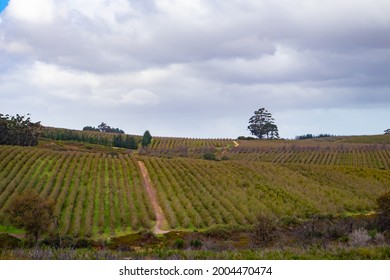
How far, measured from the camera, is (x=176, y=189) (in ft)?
152

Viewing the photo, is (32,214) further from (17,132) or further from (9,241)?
(17,132)

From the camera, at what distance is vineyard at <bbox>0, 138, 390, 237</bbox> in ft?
124

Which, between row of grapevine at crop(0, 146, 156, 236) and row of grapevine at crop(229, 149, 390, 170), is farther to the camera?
row of grapevine at crop(229, 149, 390, 170)

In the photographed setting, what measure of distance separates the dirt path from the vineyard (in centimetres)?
39

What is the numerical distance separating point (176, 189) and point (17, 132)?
169ft

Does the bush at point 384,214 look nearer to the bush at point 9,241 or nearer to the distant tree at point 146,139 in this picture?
the bush at point 9,241

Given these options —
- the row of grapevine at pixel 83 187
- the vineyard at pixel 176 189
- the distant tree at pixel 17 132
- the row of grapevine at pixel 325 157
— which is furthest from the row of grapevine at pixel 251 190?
the distant tree at pixel 17 132

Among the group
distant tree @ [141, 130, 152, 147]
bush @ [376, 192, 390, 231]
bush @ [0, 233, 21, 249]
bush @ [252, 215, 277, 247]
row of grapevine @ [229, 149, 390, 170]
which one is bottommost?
bush @ [0, 233, 21, 249]

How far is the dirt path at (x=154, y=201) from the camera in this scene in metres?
35.9

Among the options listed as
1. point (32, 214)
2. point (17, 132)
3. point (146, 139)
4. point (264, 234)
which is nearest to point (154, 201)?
point (32, 214)

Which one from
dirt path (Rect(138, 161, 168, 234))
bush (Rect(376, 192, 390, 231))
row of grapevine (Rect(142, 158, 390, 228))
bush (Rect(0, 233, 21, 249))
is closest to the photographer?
bush (Rect(0, 233, 21, 249))

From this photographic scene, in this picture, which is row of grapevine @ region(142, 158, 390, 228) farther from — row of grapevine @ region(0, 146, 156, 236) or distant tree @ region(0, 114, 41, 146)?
distant tree @ region(0, 114, 41, 146)

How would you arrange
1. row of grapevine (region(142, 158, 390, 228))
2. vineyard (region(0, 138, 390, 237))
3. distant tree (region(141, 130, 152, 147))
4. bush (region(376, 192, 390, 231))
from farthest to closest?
distant tree (region(141, 130, 152, 147)), row of grapevine (region(142, 158, 390, 228)), vineyard (region(0, 138, 390, 237)), bush (region(376, 192, 390, 231))

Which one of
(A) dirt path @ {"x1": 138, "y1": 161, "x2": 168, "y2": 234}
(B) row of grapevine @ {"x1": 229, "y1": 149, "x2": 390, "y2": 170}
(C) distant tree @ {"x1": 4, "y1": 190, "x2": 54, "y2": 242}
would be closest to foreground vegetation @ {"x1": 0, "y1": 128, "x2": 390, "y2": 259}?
(A) dirt path @ {"x1": 138, "y1": 161, "x2": 168, "y2": 234}
